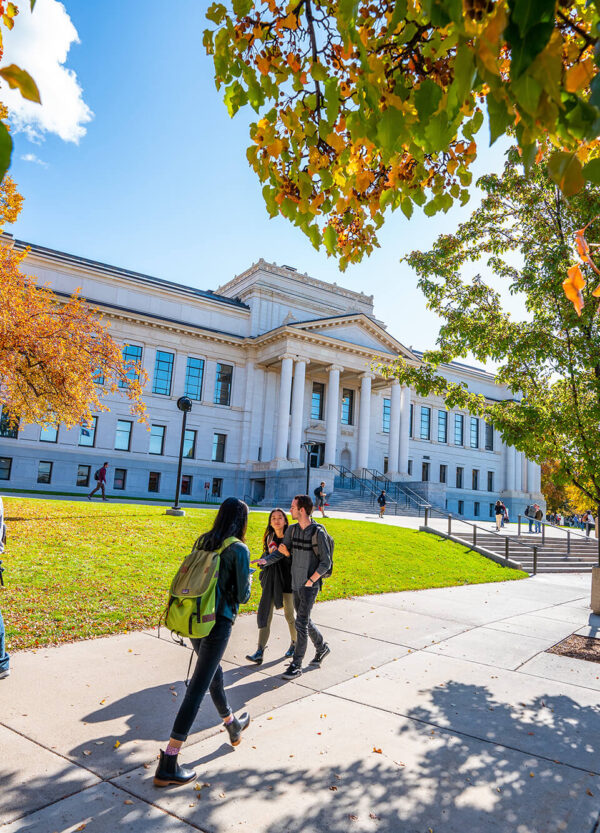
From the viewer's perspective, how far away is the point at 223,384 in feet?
153

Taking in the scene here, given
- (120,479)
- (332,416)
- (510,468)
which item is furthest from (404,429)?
(120,479)

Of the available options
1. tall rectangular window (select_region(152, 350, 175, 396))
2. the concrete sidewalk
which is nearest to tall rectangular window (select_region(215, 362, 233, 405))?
tall rectangular window (select_region(152, 350, 175, 396))

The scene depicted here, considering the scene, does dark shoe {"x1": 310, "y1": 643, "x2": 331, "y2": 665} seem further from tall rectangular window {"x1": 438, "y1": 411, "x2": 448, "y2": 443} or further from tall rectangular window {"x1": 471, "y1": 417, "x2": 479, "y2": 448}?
tall rectangular window {"x1": 471, "y1": 417, "x2": 479, "y2": 448}

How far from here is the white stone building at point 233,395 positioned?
39656mm

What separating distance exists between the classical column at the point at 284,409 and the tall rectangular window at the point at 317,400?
6218mm

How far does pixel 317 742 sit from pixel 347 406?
Result: 1899 inches

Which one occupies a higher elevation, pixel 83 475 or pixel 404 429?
pixel 404 429

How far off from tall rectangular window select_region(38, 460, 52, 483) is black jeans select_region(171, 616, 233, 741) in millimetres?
37027

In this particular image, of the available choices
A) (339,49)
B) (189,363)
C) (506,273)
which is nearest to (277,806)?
(339,49)

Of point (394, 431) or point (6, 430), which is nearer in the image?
point (6, 430)

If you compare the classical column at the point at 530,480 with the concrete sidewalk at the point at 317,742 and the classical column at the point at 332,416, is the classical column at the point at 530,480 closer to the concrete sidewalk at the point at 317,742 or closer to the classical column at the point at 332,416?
the classical column at the point at 332,416

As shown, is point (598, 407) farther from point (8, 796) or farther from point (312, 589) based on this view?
point (8, 796)

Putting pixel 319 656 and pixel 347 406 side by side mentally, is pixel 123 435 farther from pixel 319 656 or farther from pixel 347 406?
pixel 319 656

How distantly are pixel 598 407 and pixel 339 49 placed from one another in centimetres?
699
